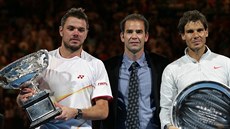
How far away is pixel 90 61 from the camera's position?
360cm

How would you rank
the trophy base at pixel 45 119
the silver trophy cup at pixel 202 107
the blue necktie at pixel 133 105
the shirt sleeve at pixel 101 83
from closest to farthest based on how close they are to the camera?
the trophy base at pixel 45 119 < the silver trophy cup at pixel 202 107 < the shirt sleeve at pixel 101 83 < the blue necktie at pixel 133 105

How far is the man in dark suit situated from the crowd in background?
8.19 feet

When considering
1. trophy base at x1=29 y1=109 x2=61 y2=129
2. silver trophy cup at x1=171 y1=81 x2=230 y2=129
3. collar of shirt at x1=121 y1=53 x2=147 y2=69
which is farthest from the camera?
collar of shirt at x1=121 y1=53 x2=147 y2=69

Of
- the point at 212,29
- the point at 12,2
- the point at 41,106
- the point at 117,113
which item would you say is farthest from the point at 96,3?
the point at 41,106

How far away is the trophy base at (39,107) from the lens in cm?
319

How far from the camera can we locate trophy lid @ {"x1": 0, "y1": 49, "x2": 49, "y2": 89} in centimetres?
316

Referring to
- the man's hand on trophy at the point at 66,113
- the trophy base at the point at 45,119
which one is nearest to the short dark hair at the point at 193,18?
the man's hand on trophy at the point at 66,113

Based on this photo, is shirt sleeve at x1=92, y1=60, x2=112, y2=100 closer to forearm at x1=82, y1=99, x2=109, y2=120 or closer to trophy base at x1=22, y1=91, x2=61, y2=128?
forearm at x1=82, y1=99, x2=109, y2=120

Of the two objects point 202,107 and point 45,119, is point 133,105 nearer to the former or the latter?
point 202,107

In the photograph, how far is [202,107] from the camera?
335 cm

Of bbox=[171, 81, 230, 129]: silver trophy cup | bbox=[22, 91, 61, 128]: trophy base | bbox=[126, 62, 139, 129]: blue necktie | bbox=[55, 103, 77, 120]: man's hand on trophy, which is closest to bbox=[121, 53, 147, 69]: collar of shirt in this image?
bbox=[126, 62, 139, 129]: blue necktie

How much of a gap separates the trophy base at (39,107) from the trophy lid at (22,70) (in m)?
0.12

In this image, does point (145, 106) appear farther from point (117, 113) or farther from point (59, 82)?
point (59, 82)

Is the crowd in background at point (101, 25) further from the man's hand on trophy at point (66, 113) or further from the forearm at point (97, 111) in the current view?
the man's hand on trophy at point (66, 113)
